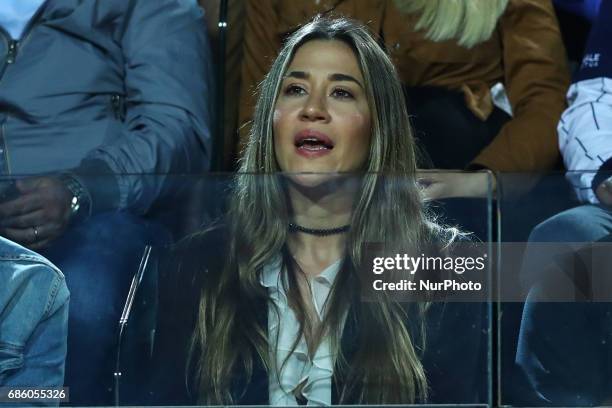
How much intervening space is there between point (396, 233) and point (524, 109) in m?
0.70

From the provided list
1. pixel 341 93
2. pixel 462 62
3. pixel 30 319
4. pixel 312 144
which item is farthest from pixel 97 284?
pixel 462 62

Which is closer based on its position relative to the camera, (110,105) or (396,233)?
(396,233)

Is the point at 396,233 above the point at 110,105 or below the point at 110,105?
below

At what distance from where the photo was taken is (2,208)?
200cm

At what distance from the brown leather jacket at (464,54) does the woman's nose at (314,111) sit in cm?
27

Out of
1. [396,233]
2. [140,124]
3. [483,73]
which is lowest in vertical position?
[396,233]

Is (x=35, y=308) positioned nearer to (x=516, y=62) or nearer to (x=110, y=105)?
(x=110, y=105)

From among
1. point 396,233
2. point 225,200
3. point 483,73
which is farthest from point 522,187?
point 483,73

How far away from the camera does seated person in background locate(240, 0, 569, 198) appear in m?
2.50

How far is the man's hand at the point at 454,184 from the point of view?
195 centimetres

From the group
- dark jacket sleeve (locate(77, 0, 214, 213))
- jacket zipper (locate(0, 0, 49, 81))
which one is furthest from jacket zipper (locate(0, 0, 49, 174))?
dark jacket sleeve (locate(77, 0, 214, 213))

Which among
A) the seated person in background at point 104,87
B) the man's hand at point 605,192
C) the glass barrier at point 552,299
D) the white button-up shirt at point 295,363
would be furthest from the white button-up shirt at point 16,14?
the man's hand at point 605,192

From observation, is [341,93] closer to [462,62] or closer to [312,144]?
[312,144]

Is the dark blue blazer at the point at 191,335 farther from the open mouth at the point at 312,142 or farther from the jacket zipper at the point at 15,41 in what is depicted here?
the jacket zipper at the point at 15,41
